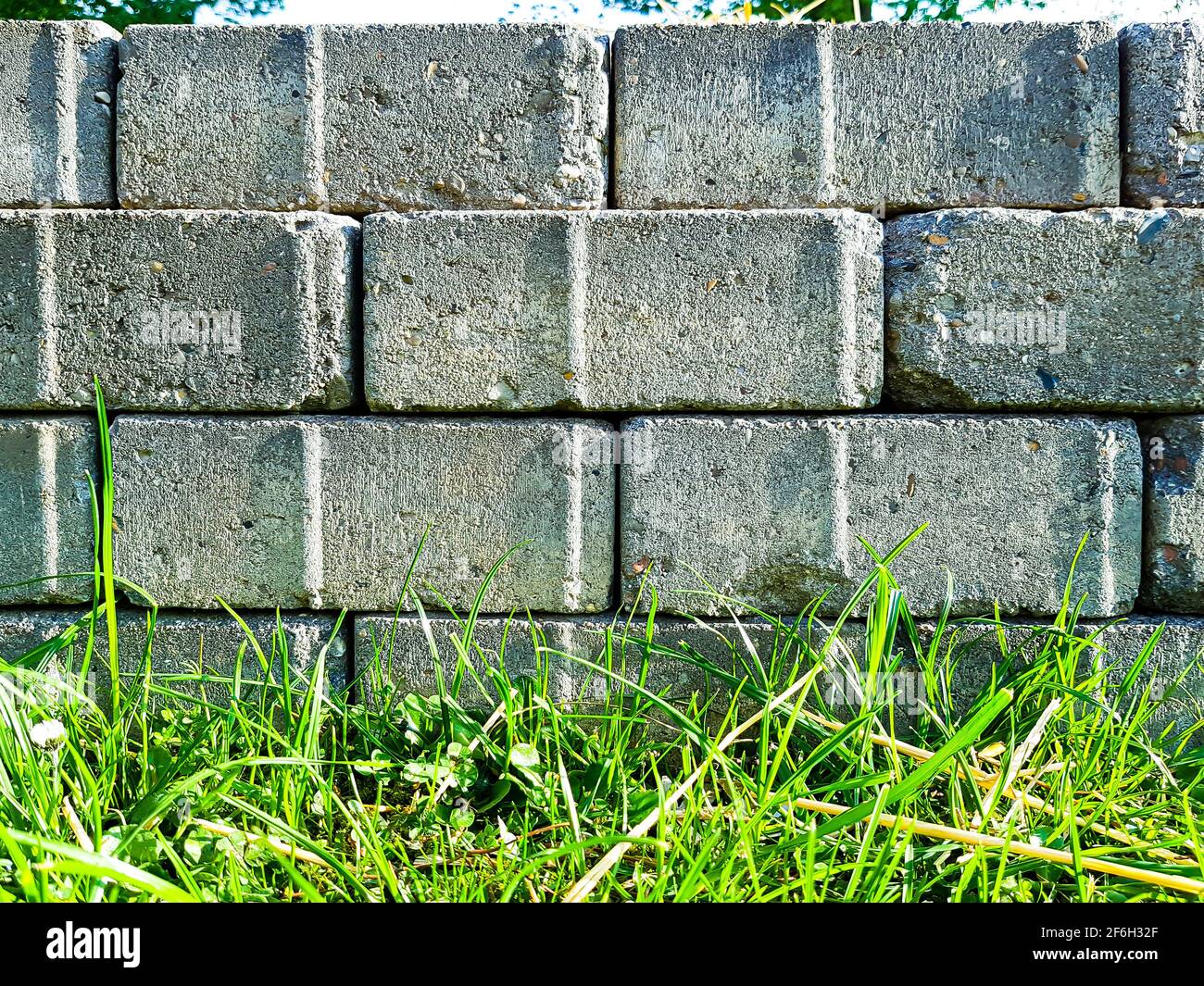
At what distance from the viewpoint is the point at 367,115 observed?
223 cm

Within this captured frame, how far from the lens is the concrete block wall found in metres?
2.19

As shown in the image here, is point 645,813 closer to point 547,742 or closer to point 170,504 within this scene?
point 547,742

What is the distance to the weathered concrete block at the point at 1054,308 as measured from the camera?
2.16 meters

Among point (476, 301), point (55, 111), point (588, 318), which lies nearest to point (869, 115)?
point (588, 318)

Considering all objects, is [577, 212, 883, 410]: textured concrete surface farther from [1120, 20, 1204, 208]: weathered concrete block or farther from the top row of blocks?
[1120, 20, 1204, 208]: weathered concrete block

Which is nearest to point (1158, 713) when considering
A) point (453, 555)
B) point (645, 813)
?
point (645, 813)

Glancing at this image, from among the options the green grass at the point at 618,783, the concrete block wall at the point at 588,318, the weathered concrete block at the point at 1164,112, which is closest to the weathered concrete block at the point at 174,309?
the concrete block wall at the point at 588,318

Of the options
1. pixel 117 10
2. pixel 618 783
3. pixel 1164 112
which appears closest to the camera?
pixel 618 783

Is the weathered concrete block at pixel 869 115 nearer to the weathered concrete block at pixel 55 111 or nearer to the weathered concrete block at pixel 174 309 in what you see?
the weathered concrete block at pixel 174 309

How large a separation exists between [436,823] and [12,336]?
167cm

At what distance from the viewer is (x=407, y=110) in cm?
223

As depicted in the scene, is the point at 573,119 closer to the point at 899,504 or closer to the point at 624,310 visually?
the point at 624,310

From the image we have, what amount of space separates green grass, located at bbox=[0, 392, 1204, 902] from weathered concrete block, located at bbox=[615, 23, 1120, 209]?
Result: 1.02 meters

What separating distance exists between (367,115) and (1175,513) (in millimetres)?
2316
